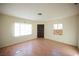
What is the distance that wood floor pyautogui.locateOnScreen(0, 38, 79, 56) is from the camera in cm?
134

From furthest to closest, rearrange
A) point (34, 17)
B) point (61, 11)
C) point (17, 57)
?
point (34, 17)
point (61, 11)
point (17, 57)

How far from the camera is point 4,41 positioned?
1438 millimetres

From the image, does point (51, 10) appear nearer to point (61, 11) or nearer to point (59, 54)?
point (61, 11)

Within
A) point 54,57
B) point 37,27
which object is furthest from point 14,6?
point 54,57

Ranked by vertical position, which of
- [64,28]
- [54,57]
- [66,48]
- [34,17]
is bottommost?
[54,57]

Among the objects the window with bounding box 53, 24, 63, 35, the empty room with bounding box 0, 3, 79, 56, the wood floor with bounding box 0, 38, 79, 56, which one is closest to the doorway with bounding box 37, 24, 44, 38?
the empty room with bounding box 0, 3, 79, 56

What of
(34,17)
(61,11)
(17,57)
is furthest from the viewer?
(34,17)

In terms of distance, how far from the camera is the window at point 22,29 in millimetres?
1442

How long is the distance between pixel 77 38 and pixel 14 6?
1344 mm

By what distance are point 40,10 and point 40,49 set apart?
2.62ft

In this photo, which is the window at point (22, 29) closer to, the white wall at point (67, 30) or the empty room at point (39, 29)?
the empty room at point (39, 29)

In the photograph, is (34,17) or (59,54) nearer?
(59,54)

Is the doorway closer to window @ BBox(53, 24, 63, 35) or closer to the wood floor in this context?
the wood floor

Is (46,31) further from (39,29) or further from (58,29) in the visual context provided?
(58,29)
